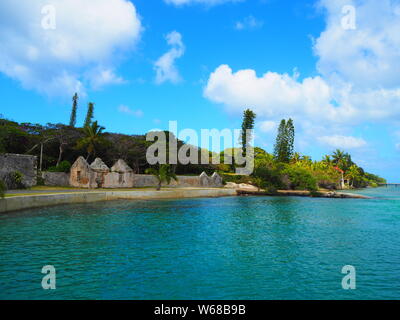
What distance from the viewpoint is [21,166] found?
92.6ft

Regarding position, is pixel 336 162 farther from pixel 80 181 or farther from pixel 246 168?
pixel 80 181

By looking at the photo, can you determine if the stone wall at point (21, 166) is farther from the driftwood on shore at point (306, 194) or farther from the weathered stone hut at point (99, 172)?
the driftwood on shore at point (306, 194)

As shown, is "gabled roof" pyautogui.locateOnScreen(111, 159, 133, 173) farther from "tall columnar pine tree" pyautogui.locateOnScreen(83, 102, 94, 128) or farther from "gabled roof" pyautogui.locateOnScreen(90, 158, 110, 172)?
A: "tall columnar pine tree" pyautogui.locateOnScreen(83, 102, 94, 128)

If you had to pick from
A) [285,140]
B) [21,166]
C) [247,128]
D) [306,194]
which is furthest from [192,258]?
[285,140]

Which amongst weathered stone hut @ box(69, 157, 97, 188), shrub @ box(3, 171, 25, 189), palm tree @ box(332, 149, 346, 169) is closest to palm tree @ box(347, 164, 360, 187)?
palm tree @ box(332, 149, 346, 169)

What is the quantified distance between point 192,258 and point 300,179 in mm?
44790

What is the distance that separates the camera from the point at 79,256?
31.4ft

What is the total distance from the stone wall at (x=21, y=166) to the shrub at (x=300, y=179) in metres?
38.9

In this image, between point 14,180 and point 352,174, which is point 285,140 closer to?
point 352,174

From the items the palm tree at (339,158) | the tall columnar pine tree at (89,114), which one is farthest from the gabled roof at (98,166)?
the palm tree at (339,158)

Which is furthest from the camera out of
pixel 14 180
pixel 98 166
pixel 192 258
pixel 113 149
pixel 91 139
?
pixel 113 149

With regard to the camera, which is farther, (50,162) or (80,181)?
(50,162)

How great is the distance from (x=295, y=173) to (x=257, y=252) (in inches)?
1713
